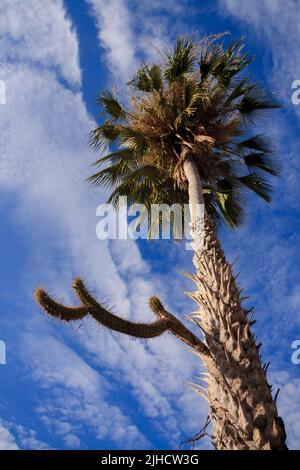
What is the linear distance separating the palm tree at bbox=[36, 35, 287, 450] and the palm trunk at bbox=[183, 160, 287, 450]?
11 millimetres

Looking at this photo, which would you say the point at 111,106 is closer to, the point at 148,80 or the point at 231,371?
the point at 148,80

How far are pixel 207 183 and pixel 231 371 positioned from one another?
15.5 ft

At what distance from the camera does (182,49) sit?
8406 mm

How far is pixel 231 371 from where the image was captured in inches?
192

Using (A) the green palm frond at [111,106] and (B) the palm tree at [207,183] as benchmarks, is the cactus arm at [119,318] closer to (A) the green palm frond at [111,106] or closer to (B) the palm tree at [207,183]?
(B) the palm tree at [207,183]

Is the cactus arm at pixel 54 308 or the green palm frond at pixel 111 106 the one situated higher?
the green palm frond at pixel 111 106

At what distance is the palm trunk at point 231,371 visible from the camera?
177 inches

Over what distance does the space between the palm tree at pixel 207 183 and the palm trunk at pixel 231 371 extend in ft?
0.04

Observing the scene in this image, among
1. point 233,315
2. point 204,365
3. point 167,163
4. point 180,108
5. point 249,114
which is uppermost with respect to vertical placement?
point 249,114

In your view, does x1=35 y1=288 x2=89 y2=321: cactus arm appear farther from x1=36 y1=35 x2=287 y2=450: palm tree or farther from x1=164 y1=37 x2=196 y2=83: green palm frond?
x1=164 y1=37 x2=196 y2=83: green palm frond

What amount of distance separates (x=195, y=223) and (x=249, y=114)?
10.9 feet

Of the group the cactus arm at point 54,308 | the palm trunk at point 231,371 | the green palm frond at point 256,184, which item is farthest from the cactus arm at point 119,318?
the green palm frond at point 256,184

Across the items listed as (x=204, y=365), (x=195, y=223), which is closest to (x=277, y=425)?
(x=204, y=365)
